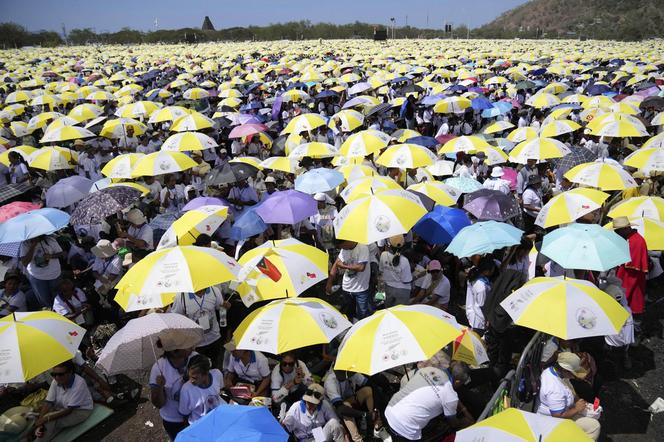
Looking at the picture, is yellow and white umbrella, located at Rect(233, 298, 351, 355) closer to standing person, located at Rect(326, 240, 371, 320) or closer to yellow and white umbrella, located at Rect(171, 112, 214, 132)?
standing person, located at Rect(326, 240, 371, 320)

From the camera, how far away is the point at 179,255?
466cm

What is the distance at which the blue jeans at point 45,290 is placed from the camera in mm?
6371

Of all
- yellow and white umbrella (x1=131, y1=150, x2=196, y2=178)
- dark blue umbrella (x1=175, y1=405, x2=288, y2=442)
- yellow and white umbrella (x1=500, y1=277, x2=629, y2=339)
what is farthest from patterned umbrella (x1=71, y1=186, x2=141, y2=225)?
yellow and white umbrella (x1=500, y1=277, x2=629, y2=339)

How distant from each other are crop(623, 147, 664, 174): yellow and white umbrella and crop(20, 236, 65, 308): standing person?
Answer: 9.86m

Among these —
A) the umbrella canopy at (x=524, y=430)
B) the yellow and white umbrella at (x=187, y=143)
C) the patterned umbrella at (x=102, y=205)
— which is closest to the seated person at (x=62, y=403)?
the patterned umbrella at (x=102, y=205)

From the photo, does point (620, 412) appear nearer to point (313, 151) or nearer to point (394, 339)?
point (394, 339)

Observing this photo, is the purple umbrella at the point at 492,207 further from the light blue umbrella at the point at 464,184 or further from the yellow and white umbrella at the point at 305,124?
the yellow and white umbrella at the point at 305,124

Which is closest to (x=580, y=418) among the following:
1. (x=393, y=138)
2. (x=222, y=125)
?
(x=393, y=138)

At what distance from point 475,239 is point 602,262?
1.38 metres

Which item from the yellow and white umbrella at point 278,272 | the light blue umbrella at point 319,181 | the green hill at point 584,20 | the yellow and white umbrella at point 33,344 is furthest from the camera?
the green hill at point 584,20

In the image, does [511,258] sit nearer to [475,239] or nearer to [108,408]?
[475,239]

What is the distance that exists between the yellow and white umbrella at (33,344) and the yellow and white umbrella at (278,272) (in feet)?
5.72

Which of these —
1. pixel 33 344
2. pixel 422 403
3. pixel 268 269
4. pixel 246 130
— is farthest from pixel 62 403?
pixel 246 130

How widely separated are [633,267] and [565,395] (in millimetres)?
2525
